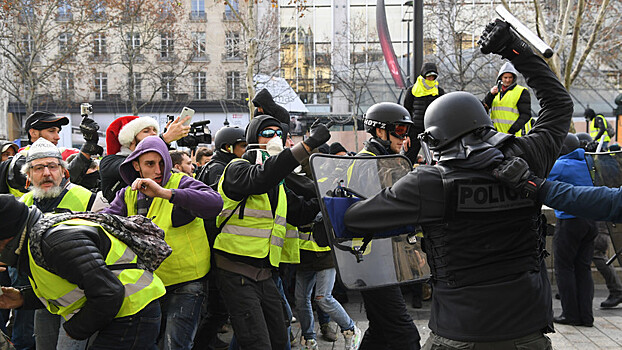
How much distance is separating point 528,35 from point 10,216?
2.72m

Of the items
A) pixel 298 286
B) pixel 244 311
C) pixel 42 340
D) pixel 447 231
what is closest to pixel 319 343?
pixel 298 286

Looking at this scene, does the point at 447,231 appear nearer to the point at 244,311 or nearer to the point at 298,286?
the point at 244,311

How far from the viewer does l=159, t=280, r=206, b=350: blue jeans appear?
4164mm

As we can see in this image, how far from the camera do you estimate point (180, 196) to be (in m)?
3.92

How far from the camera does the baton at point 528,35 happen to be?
2980 mm

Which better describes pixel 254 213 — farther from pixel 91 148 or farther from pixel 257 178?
pixel 91 148

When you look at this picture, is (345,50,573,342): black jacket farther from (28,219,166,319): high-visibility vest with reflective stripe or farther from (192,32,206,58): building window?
(192,32,206,58): building window

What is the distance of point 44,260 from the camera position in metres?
3.00

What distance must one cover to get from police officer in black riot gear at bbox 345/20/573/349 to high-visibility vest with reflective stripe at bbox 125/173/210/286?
1548mm

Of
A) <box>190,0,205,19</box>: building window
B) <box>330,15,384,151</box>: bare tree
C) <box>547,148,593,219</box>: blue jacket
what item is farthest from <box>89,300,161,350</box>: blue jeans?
<box>190,0,205,19</box>: building window

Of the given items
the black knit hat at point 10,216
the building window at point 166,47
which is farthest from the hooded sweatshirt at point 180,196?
the building window at point 166,47

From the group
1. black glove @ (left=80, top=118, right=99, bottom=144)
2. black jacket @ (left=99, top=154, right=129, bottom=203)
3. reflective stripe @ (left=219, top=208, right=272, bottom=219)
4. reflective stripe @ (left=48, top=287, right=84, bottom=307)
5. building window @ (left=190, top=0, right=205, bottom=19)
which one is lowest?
reflective stripe @ (left=48, top=287, right=84, bottom=307)

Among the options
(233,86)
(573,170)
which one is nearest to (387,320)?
(573,170)

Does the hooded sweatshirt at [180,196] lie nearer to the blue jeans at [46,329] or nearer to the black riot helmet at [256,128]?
the black riot helmet at [256,128]
